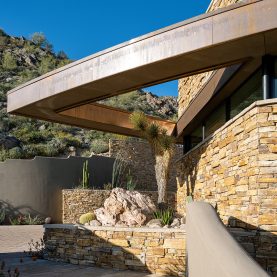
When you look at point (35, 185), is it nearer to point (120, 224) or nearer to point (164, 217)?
point (120, 224)

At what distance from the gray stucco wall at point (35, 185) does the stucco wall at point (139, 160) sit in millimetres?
4351

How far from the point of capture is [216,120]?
452 inches

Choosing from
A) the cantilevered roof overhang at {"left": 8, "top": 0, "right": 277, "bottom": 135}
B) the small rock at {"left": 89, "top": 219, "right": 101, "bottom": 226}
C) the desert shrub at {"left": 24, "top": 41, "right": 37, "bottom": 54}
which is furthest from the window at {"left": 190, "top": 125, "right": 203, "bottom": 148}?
the desert shrub at {"left": 24, "top": 41, "right": 37, "bottom": 54}

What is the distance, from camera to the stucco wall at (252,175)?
6.61 meters

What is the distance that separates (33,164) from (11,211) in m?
2.45

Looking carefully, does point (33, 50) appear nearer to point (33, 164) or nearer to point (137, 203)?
point (33, 164)

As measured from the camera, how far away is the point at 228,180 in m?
8.11

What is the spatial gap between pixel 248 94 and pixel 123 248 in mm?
4248

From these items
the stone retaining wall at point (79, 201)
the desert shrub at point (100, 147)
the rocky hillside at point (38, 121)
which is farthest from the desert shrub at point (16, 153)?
the stone retaining wall at point (79, 201)

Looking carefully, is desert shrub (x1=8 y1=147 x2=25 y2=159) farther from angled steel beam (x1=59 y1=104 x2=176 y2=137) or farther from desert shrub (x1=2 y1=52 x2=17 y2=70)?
desert shrub (x1=2 y1=52 x2=17 y2=70)

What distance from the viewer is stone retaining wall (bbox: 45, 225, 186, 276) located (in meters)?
8.27

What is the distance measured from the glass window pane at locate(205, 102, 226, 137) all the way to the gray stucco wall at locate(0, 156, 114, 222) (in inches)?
416

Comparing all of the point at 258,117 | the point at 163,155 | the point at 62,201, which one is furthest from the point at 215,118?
the point at 62,201

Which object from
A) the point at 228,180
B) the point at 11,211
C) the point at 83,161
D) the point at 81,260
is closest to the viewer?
the point at 228,180
